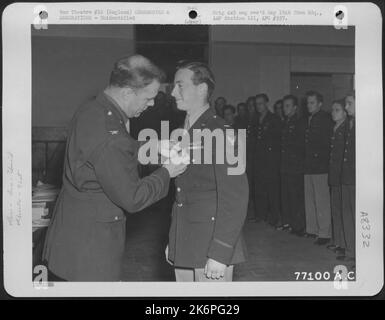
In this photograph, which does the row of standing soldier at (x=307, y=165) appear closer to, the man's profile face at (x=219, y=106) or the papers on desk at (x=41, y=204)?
the man's profile face at (x=219, y=106)

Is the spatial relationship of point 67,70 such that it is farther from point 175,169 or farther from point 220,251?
point 220,251

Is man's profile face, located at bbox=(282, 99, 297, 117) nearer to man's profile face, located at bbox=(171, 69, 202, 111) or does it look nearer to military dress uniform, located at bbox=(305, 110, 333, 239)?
military dress uniform, located at bbox=(305, 110, 333, 239)

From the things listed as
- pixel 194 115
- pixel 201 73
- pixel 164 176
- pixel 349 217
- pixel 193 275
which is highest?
pixel 201 73

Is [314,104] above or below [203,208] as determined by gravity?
above

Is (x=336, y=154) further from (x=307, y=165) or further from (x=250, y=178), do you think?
(x=250, y=178)

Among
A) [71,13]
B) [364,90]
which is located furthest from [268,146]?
[71,13]

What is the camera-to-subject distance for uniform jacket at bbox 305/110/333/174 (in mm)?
1057

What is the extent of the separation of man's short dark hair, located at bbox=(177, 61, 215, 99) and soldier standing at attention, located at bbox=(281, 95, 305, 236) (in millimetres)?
189

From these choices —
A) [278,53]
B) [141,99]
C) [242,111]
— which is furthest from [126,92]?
[278,53]

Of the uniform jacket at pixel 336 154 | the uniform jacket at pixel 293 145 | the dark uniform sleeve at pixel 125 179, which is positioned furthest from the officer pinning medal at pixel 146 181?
the uniform jacket at pixel 336 154

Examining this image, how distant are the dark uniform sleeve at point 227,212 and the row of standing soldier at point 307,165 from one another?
59 mm

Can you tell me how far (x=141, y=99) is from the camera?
1009 mm

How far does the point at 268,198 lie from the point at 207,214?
0.55 feet

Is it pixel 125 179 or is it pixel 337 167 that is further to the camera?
pixel 337 167
